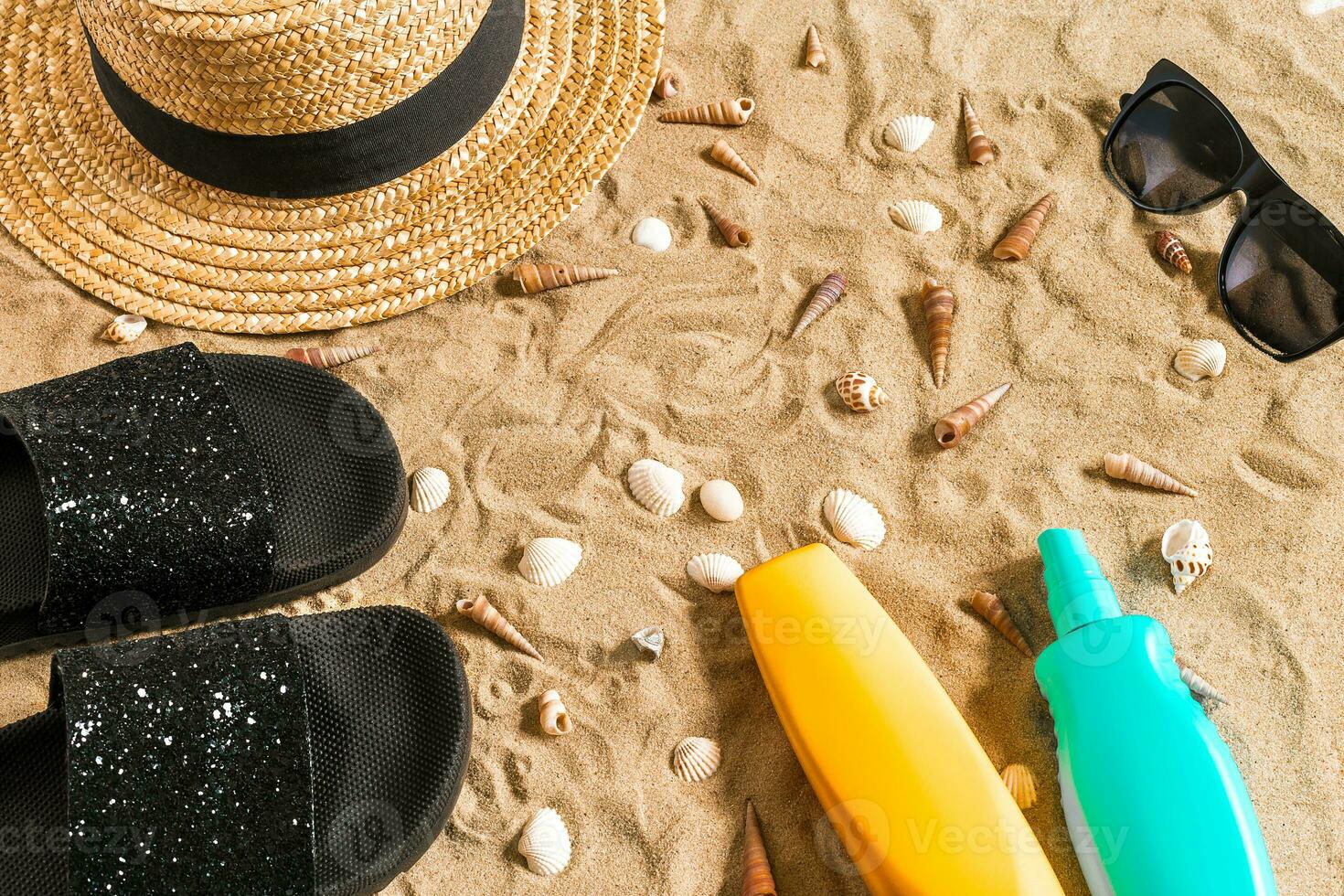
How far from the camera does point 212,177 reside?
1.58 meters

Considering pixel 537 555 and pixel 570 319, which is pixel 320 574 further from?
pixel 570 319

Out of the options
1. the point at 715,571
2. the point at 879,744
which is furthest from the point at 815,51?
the point at 879,744

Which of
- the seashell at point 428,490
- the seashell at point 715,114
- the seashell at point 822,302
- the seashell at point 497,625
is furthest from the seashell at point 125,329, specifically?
the seashell at point 822,302

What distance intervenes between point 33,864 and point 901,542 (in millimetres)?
1183

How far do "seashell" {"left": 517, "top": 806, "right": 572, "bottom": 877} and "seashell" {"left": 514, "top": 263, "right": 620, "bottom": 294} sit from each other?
2.59ft

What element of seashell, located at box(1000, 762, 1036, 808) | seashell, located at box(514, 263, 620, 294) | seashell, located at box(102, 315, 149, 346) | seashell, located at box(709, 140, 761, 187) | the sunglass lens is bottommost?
seashell, located at box(1000, 762, 1036, 808)

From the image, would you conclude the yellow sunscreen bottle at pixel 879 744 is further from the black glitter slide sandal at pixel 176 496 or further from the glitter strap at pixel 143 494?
the glitter strap at pixel 143 494

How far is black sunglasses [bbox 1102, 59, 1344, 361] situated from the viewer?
1560 mm

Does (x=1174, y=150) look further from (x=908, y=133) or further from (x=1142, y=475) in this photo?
(x=1142, y=475)

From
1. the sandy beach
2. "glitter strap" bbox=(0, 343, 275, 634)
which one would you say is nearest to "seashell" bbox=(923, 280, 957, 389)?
the sandy beach

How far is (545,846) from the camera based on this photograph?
1.35m

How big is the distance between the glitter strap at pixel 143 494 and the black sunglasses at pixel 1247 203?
1.43 meters

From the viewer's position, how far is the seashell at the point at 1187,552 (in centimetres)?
147

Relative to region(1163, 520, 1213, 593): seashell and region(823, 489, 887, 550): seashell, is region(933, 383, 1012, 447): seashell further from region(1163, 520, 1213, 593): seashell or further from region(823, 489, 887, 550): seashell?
region(1163, 520, 1213, 593): seashell
